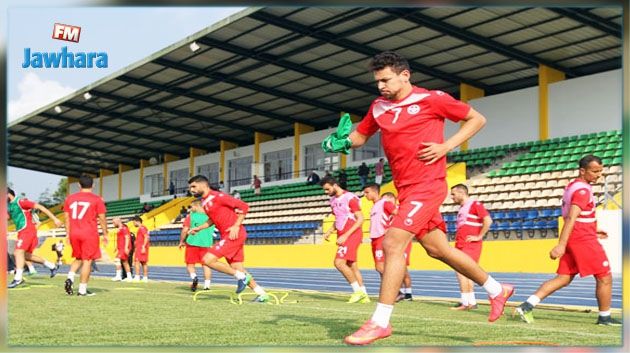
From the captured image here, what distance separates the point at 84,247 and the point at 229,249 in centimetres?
255

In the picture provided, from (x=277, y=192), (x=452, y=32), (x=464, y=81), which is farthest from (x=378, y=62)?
(x=277, y=192)

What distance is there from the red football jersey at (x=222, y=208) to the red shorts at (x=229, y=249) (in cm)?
12

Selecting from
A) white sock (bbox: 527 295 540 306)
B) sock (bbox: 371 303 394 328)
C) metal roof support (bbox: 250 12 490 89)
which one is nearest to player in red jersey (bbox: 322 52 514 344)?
sock (bbox: 371 303 394 328)

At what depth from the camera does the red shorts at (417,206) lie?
573 cm

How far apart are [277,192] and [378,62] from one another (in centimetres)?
3821

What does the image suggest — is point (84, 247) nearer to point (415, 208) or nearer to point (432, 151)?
point (415, 208)

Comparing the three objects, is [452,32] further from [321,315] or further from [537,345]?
[537,345]

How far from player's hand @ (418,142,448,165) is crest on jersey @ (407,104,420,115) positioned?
0.29 meters

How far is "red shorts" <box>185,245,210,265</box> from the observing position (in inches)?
623

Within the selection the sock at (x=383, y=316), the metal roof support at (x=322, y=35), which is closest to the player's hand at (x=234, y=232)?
the sock at (x=383, y=316)

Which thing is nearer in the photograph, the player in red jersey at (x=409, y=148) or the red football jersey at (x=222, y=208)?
the player in red jersey at (x=409, y=148)

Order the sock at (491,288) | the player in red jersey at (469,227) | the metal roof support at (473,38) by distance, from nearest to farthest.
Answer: the sock at (491,288) → the player in red jersey at (469,227) → the metal roof support at (473,38)

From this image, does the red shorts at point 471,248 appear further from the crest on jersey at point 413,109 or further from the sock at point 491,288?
the crest on jersey at point 413,109

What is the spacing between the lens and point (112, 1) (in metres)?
4.12
